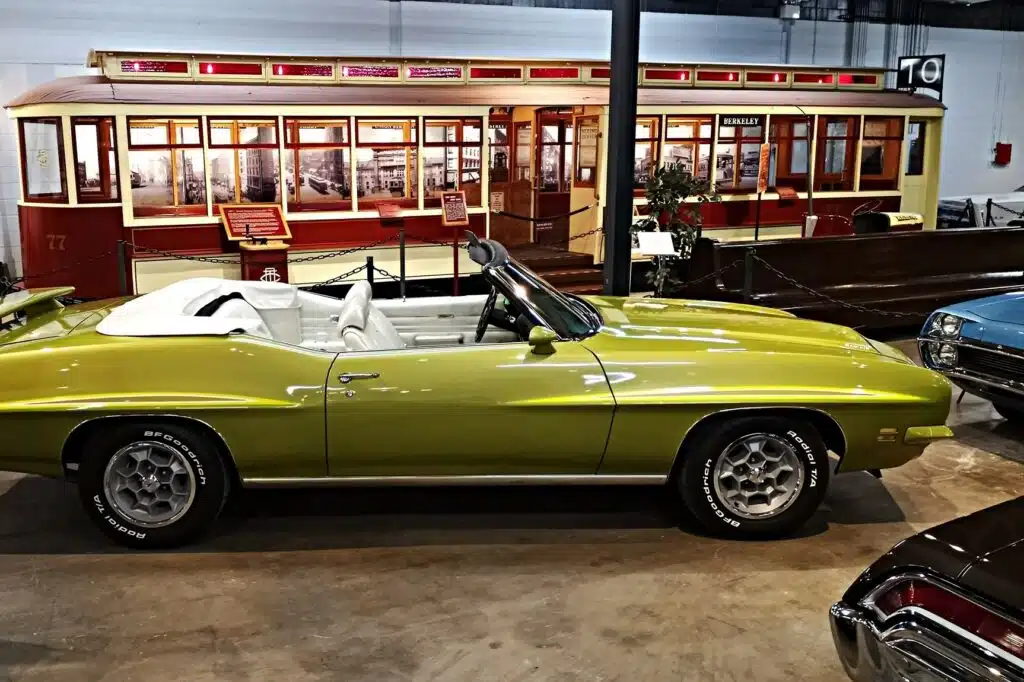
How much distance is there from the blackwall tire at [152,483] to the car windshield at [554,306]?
1.69 m

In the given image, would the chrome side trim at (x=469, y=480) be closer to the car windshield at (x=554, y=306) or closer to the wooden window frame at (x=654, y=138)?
the car windshield at (x=554, y=306)

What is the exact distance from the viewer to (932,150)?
1457 centimetres

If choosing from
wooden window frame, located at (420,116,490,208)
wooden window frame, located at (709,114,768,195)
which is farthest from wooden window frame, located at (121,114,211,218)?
wooden window frame, located at (709,114,768,195)

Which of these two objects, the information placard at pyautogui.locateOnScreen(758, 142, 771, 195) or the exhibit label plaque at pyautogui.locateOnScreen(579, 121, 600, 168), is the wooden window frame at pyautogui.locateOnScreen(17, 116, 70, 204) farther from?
the information placard at pyautogui.locateOnScreen(758, 142, 771, 195)

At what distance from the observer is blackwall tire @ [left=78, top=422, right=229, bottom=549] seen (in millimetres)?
4406

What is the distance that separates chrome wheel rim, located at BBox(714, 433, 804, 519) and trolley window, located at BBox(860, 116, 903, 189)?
10.6 metres

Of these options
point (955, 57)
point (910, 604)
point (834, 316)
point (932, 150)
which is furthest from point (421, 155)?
point (955, 57)

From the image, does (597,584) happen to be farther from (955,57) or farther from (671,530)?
(955,57)

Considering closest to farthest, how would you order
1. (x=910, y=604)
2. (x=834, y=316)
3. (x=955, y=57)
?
1. (x=910, y=604)
2. (x=834, y=316)
3. (x=955, y=57)

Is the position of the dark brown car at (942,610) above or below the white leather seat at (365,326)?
below

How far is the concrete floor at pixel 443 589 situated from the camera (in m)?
3.58

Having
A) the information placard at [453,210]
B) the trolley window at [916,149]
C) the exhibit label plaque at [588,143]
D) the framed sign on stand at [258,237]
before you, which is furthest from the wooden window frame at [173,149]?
the trolley window at [916,149]

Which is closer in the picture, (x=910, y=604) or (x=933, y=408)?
(x=910, y=604)

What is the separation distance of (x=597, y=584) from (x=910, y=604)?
5.99 feet
